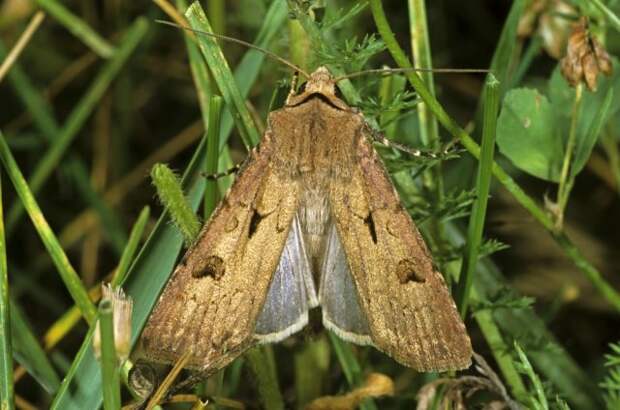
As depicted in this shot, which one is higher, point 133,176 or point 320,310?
point 133,176

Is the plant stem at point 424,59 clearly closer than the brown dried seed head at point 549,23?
Yes

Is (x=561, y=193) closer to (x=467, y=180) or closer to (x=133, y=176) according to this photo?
(x=467, y=180)

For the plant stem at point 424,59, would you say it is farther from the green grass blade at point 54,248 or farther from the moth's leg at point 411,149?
the green grass blade at point 54,248

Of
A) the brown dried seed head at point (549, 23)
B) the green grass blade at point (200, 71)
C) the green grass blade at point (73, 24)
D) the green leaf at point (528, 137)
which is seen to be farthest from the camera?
the green grass blade at point (73, 24)

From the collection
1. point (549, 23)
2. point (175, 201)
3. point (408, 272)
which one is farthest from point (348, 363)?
point (549, 23)

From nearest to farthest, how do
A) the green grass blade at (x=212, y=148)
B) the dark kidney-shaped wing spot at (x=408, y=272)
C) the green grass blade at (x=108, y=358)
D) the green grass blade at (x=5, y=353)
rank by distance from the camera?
the green grass blade at (x=108, y=358), the green grass blade at (x=5, y=353), the green grass blade at (x=212, y=148), the dark kidney-shaped wing spot at (x=408, y=272)

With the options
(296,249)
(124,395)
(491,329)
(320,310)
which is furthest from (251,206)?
(124,395)

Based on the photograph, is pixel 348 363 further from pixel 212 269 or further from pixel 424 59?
pixel 424 59

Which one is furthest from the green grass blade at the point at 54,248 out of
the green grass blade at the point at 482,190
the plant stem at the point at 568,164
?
the plant stem at the point at 568,164
